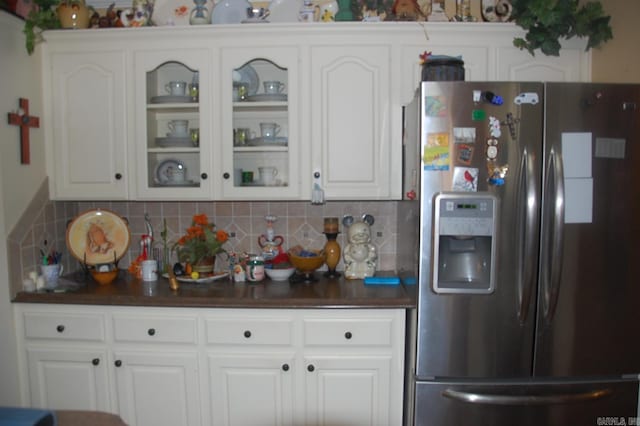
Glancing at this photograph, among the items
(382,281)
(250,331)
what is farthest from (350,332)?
(250,331)

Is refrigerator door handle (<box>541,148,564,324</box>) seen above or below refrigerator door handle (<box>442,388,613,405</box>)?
above

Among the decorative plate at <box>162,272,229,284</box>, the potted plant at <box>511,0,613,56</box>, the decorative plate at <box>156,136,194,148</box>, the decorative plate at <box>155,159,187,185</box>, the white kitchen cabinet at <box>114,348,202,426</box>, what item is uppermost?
the potted plant at <box>511,0,613,56</box>

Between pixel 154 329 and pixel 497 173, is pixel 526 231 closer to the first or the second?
pixel 497 173

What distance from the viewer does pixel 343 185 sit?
6.97 feet

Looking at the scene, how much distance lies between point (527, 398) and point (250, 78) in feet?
6.33

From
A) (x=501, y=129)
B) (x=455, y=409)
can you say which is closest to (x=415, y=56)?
(x=501, y=129)

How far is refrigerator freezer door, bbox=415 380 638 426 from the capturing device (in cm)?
169

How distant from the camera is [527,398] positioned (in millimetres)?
1686

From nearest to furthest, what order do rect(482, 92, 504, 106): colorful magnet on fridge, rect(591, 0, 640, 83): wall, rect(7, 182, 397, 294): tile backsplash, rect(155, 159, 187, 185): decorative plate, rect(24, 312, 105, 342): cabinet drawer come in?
rect(482, 92, 504, 106): colorful magnet on fridge
rect(591, 0, 640, 83): wall
rect(24, 312, 105, 342): cabinet drawer
rect(155, 159, 187, 185): decorative plate
rect(7, 182, 397, 294): tile backsplash

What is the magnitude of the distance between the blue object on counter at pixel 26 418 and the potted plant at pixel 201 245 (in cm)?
132

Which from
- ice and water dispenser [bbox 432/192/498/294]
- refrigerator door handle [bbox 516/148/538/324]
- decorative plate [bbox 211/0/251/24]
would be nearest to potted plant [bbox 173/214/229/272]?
decorative plate [bbox 211/0/251/24]

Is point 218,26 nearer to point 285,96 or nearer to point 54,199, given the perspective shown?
point 285,96

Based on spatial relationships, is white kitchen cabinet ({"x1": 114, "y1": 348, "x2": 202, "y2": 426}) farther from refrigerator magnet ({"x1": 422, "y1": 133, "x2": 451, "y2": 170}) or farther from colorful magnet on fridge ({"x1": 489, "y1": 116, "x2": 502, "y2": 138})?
colorful magnet on fridge ({"x1": 489, "y1": 116, "x2": 502, "y2": 138})

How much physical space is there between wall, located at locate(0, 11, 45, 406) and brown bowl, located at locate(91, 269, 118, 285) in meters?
0.36
